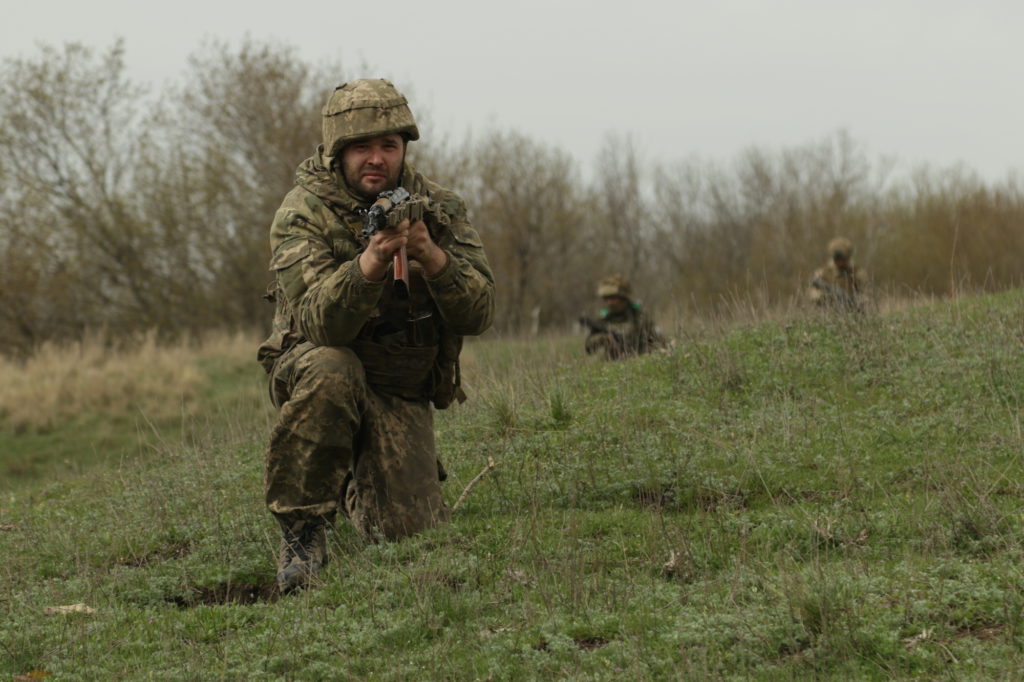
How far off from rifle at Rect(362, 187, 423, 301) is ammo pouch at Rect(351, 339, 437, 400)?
0.59 metres

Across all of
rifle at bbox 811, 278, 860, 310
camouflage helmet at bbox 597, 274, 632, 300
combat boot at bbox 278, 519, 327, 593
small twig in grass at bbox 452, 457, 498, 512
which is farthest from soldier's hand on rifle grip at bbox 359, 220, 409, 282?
camouflage helmet at bbox 597, 274, 632, 300

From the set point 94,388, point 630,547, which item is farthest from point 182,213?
point 630,547

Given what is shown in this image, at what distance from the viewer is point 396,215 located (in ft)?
16.1

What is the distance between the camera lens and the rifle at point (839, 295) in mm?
10523

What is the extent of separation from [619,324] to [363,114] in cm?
920

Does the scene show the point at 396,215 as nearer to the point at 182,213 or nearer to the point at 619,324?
the point at 619,324

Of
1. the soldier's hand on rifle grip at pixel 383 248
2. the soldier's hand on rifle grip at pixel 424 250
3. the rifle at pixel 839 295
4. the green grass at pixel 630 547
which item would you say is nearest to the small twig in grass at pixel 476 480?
the green grass at pixel 630 547

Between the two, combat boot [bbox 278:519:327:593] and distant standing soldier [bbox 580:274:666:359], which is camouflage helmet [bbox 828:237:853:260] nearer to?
distant standing soldier [bbox 580:274:666:359]

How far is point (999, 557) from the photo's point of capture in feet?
14.4

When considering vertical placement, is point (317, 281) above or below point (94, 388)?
above

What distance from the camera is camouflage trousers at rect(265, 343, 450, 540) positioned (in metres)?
5.36

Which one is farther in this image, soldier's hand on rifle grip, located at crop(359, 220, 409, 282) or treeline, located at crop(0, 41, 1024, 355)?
treeline, located at crop(0, 41, 1024, 355)

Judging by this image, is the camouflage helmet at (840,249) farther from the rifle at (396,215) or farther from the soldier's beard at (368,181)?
the rifle at (396,215)

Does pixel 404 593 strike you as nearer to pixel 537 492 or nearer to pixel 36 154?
pixel 537 492
